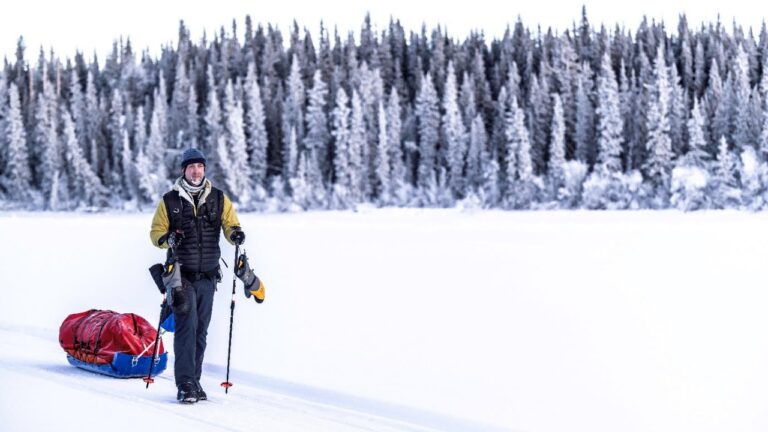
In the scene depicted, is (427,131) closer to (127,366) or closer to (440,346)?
(440,346)

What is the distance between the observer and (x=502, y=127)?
5234cm

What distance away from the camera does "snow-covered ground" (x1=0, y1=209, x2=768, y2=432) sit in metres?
5.86

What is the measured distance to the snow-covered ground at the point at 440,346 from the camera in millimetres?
5855

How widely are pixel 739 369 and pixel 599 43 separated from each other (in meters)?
56.1

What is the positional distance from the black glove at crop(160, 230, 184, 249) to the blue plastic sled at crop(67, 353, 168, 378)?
1.40 metres

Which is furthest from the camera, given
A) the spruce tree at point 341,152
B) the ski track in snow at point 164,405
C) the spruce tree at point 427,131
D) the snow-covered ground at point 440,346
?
the spruce tree at point 427,131

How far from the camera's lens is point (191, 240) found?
5777mm

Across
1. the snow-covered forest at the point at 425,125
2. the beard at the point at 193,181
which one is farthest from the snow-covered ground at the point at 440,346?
the snow-covered forest at the point at 425,125

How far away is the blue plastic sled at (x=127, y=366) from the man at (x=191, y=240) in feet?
2.78

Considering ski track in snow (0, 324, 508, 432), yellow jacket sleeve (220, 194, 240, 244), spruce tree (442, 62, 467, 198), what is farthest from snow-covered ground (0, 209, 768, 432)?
spruce tree (442, 62, 467, 198)

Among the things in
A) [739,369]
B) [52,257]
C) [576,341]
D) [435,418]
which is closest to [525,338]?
[576,341]

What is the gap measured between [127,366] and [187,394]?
42.8 inches

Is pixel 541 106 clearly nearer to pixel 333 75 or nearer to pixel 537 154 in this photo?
pixel 537 154

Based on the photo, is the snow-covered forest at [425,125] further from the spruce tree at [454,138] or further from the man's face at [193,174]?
the man's face at [193,174]
